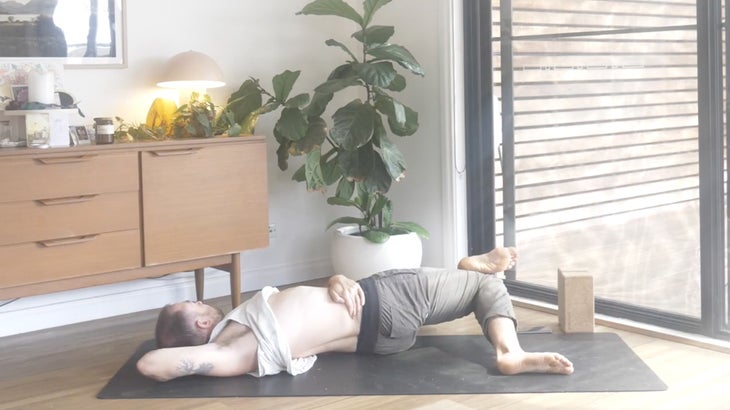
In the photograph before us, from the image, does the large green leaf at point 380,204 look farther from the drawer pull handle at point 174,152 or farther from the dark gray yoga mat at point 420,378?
the dark gray yoga mat at point 420,378

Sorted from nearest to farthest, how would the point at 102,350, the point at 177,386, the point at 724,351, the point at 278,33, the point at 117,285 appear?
the point at 177,386
the point at 724,351
the point at 102,350
the point at 117,285
the point at 278,33

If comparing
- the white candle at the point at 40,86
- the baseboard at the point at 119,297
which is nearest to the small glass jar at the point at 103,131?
the white candle at the point at 40,86

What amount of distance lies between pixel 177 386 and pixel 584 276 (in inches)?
64.9

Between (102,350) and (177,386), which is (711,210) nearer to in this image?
(177,386)

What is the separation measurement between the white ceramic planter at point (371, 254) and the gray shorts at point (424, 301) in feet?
3.01

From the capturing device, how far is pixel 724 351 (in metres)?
3.59

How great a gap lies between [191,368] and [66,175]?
1.01 m

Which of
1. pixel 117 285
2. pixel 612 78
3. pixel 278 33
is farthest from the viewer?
pixel 278 33

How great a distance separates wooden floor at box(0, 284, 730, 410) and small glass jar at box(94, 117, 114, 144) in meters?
0.84

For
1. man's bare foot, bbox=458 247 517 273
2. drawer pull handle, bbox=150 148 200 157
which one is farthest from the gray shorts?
drawer pull handle, bbox=150 148 200 157

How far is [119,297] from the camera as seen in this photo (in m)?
4.48

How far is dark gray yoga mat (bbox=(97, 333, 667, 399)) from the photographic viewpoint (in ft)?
10.4

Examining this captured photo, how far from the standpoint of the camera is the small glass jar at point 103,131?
3932 millimetres

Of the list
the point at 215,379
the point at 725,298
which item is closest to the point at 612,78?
the point at 725,298
